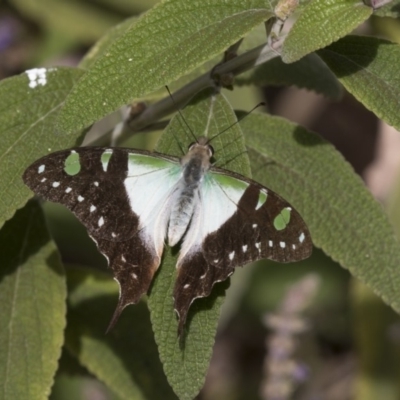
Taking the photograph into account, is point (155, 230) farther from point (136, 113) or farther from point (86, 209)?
point (136, 113)

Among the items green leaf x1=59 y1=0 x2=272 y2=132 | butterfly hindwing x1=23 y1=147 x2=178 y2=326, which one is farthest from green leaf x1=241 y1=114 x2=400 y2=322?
green leaf x1=59 y1=0 x2=272 y2=132

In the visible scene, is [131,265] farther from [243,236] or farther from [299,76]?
[299,76]

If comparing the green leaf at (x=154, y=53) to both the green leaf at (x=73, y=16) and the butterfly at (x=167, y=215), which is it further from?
the green leaf at (x=73, y=16)

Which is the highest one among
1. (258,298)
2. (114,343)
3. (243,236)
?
(243,236)

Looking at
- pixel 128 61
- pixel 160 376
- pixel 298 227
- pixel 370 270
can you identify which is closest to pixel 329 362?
pixel 160 376

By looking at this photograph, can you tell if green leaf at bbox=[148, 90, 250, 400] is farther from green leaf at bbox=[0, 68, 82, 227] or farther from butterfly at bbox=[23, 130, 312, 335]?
green leaf at bbox=[0, 68, 82, 227]

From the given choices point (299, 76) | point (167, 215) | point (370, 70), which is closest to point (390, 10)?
point (370, 70)
